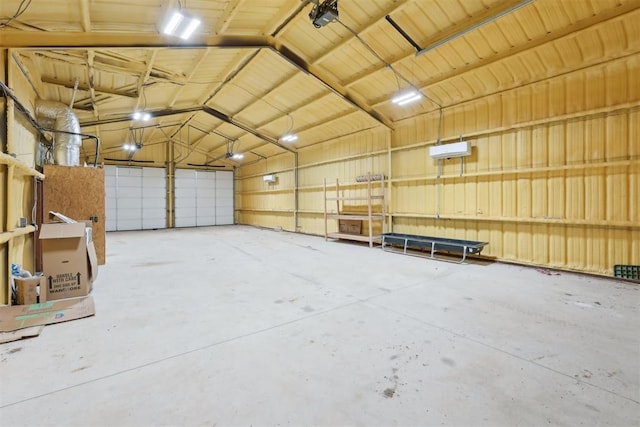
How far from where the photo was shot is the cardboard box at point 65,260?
347cm

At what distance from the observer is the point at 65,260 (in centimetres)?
357

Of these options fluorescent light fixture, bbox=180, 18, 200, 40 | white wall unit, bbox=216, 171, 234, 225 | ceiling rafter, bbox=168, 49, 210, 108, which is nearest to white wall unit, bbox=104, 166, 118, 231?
white wall unit, bbox=216, 171, 234, 225

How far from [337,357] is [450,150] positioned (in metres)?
5.52

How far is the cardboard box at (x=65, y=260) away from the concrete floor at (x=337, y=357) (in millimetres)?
341

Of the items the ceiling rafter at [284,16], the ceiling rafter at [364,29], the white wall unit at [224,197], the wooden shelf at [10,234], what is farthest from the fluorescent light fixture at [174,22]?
the white wall unit at [224,197]

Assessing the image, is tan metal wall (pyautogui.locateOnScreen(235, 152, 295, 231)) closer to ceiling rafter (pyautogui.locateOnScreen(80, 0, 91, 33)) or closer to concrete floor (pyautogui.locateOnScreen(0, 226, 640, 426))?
ceiling rafter (pyautogui.locateOnScreen(80, 0, 91, 33))

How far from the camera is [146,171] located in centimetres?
1367

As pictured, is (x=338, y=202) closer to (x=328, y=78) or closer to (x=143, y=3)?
(x=328, y=78)

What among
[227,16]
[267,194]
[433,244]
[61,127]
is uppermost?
[227,16]

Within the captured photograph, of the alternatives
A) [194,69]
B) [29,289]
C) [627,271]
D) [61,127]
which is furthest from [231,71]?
Result: [627,271]

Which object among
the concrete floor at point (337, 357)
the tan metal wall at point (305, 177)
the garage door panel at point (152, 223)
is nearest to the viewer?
the concrete floor at point (337, 357)

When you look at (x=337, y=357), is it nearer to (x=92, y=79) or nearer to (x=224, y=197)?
(x=92, y=79)

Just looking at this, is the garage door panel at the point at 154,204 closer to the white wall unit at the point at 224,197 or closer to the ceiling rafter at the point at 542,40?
the white wall unit at the point at 224,197

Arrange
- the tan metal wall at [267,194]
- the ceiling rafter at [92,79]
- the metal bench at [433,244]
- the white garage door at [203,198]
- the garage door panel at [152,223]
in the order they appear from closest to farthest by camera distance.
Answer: the ceiling rafter at [92,79]
the metal bench at [433,244]
the tan metal wall at [267,194]
the garage door panel at [152,223]
the white garage door at [203,198]
